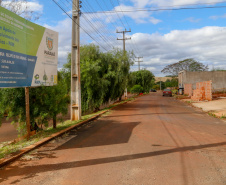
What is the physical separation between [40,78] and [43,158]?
10.7 feet

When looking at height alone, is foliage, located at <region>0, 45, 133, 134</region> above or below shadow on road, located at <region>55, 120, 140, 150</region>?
above

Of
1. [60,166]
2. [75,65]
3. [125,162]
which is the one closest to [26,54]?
[60,166]

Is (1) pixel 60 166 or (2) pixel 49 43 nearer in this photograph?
(1) pixel 60 166

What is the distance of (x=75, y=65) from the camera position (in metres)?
12.7

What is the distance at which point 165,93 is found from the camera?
43.9m

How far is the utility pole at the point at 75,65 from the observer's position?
40.8ft

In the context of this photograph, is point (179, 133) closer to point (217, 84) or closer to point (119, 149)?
point (119, 149)

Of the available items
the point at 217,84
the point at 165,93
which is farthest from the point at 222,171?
the point at 217,84

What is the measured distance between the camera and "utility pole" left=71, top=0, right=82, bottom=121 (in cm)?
1245

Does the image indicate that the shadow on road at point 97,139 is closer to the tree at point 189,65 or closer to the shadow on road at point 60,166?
the shadow on road at point 60,166

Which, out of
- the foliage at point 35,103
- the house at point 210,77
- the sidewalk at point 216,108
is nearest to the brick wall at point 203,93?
the sidewalk at point 216,108

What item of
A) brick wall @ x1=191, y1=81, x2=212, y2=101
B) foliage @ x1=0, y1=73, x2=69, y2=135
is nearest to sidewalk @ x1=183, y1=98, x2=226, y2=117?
brick wall @ x1=191, y1=81, x2=212, y2=101

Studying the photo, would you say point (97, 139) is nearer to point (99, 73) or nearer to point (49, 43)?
point (49, 43)

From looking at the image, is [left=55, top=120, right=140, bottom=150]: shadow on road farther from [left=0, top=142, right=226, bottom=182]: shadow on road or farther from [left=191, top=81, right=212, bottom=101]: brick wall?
[left=191, top=81, right=212, bottom=101]: brick wall
